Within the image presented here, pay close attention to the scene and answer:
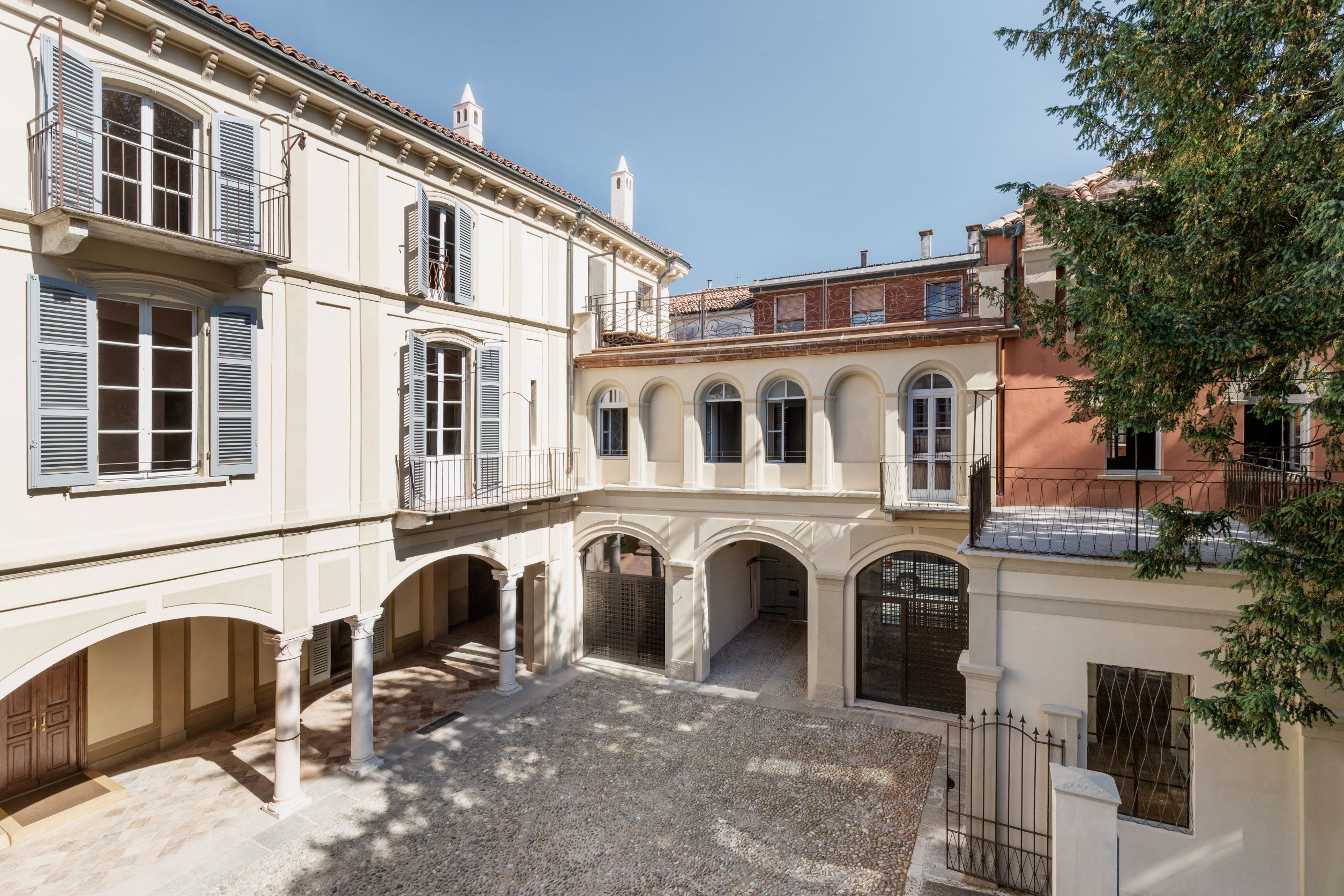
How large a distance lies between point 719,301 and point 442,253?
47.6 ft

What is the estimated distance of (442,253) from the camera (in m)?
11.3

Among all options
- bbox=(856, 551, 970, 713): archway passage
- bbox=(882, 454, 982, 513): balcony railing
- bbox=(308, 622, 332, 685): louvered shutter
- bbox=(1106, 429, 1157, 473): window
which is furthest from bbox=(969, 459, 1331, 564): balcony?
bbox=(308, 622, 332, 685): louvered shutter

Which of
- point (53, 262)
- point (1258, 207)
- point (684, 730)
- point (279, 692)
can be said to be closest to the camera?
point (1258, 207)

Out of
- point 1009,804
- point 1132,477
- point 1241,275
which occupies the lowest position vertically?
point 1009,804

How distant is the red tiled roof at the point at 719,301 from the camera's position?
77.4ft

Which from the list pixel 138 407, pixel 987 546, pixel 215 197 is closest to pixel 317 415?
pixel 138 407

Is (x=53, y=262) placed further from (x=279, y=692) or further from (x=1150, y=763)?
(x=1150, y=763)

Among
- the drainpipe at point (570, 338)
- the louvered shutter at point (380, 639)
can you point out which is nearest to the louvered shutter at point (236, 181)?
the drainpipe at point (570, 338)

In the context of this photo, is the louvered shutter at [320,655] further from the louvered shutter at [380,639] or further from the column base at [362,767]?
the column base at [362,767]

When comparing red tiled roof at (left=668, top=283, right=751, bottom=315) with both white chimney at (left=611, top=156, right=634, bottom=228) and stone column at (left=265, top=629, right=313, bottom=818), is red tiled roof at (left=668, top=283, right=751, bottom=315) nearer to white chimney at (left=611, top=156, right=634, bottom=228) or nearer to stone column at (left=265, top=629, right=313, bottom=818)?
white chimney at (left=611, top=156, right=634, bottom=228)

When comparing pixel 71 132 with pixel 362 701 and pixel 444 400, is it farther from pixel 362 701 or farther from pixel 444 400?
pixel 362 701

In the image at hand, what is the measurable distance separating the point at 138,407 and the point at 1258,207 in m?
11.5

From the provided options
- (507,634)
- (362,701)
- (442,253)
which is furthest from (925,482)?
(362,701)

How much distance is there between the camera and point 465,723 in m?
11.4
